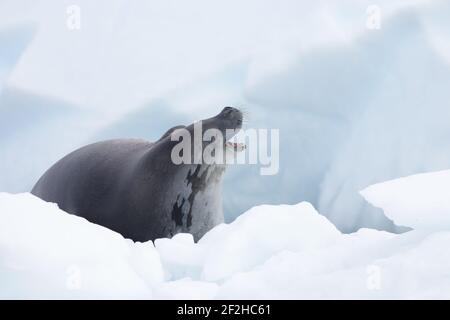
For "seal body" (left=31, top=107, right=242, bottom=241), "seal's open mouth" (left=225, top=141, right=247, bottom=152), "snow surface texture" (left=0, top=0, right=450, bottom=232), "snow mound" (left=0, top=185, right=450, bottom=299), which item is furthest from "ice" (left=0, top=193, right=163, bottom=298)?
"snow surface texture" (left=0, top=0, right=450, bottom=232)

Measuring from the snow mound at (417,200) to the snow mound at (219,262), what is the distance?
7 cm

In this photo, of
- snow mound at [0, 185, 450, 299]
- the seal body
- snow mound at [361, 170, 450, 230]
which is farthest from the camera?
the seal body

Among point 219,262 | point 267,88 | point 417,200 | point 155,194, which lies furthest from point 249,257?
point 267,88

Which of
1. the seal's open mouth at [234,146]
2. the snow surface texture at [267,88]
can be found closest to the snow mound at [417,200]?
the seal's open mouth at [234,146]

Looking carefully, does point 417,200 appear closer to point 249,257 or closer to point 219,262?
point 249,257

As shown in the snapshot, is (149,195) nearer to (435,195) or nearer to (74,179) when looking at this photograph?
(74,179)

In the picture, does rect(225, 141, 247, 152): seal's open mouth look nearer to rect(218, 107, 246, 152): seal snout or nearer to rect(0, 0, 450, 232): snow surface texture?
rect(218, 107, 246, 152): seal snout

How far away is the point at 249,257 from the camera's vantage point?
2586mm

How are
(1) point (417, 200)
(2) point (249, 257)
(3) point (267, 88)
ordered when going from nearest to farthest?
(1) point (417, 200), (2) point (249, 257), (3) point (267, 88)

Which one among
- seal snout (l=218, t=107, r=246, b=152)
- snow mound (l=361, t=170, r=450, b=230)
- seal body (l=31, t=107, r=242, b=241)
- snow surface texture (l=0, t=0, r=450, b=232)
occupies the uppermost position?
snow surface texture (l=0, t=0, r=450, b=232)

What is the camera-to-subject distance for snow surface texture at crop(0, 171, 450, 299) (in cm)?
201

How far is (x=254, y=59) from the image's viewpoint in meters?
6.27

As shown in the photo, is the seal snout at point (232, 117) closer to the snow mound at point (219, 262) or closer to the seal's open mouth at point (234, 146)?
the seal's open mouth at point (234, 146)

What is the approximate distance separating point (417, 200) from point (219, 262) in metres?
0.78
